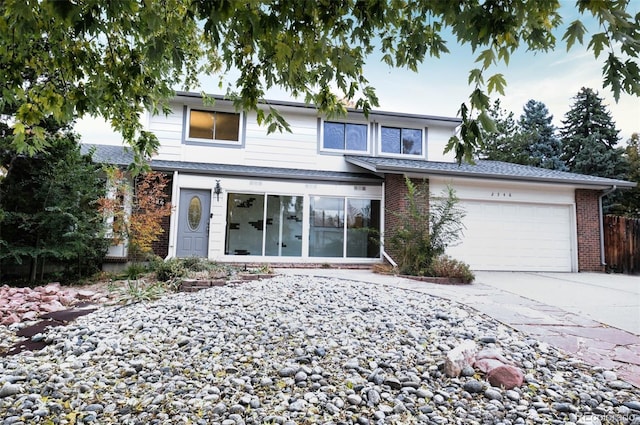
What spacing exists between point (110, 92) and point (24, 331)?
282 centimetres

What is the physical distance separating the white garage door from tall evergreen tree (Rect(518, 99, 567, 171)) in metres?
14.3

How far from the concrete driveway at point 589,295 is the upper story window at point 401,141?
15.1 feet

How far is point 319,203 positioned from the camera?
961cm

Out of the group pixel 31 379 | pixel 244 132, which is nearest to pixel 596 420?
pixel 31 379

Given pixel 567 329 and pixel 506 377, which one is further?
pixel 567 329

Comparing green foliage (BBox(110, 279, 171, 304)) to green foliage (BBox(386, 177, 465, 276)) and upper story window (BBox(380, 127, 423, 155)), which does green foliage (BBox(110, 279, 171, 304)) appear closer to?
green foliage (BBox(386, 177, 465, 276))

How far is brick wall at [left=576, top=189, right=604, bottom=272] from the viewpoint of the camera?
925 cm

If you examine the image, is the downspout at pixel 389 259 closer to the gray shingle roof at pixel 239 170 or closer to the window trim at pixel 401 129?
the gray shingle roof at pixel 239 170

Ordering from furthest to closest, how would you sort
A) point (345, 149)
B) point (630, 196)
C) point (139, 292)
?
point (630, 196)
point (345, 149)
point (139, 292)

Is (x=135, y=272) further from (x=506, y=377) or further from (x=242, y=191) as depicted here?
(x=506, y=377)

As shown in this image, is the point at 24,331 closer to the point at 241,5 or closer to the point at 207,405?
the point at 207,405

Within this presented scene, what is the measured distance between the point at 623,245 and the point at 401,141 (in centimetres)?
670

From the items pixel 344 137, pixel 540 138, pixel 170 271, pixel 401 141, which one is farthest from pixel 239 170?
pixel 540 138

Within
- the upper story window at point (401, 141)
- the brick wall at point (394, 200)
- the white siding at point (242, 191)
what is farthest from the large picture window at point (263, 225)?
the upper story window at point (401, 141)
